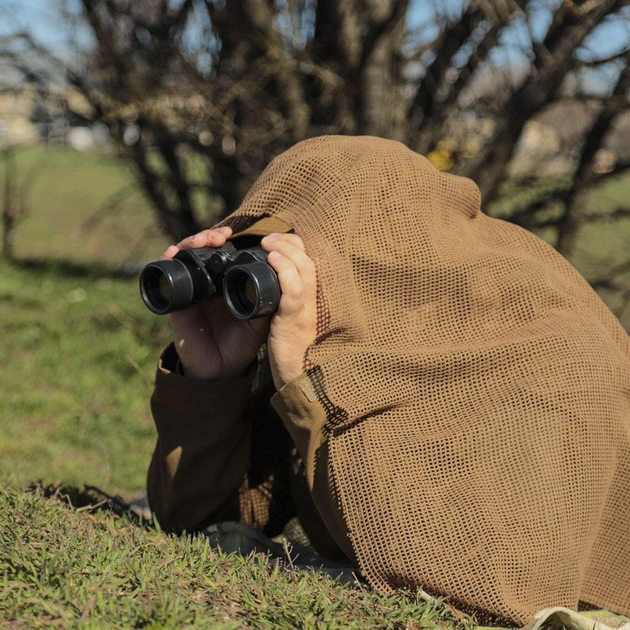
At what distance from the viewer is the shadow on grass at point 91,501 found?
108 inches

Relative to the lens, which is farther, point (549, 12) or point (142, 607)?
point (549, 12)

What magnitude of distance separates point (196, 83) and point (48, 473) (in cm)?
320

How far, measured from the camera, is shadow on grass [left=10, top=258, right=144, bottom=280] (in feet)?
30.9

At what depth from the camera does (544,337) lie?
2.29 metres

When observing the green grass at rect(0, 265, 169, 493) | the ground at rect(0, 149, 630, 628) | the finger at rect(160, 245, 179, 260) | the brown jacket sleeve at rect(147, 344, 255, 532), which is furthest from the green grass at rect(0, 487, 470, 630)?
the green grass at rect(0, 265, 169, 493)

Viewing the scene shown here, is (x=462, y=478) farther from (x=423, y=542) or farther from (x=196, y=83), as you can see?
(x=196, y=83)

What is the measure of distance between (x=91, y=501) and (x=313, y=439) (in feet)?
3.65

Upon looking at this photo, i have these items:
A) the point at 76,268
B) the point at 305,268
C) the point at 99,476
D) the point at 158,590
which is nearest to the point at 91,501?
the point at 158,590

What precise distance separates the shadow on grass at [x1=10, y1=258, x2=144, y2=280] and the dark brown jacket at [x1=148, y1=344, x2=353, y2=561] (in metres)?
6.91

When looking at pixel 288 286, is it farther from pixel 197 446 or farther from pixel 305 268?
pixel 197 446

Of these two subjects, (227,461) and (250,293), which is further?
(227,461)

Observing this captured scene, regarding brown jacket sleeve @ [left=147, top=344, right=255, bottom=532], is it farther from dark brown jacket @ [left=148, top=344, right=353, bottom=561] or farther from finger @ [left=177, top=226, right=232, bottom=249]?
finger @ [left=177, top=226, right=232, bottom=249]

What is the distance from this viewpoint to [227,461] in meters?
2.63

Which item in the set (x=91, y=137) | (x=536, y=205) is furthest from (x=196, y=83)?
(x=536, y=205)
